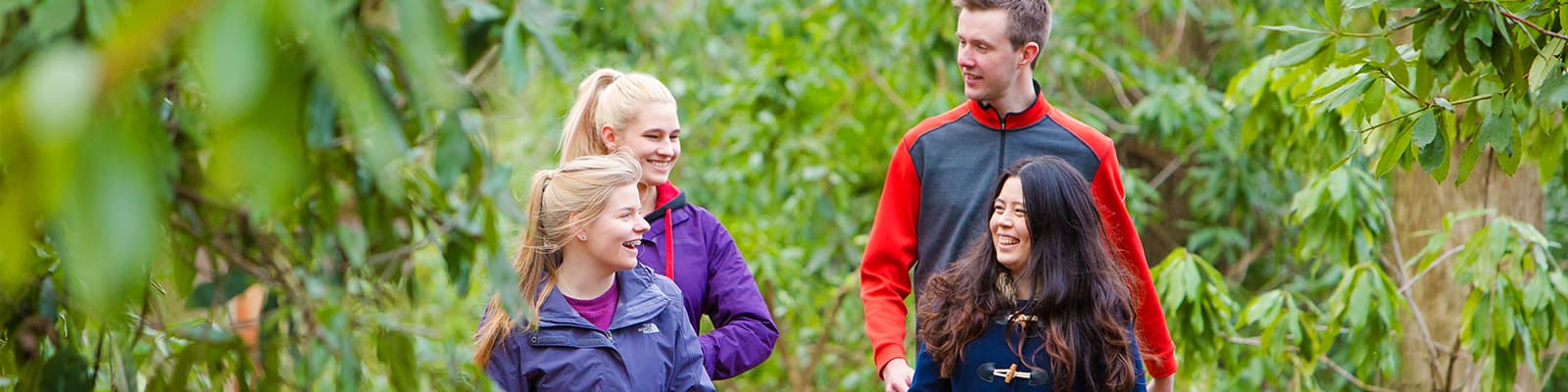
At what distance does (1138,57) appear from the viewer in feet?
19.2

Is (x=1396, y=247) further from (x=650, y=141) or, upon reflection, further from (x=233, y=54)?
(x=233, y=54)

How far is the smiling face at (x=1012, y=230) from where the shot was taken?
252 centimetres

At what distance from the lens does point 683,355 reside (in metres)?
2.52

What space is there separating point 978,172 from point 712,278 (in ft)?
1.77

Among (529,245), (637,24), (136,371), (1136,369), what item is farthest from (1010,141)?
(637,24)

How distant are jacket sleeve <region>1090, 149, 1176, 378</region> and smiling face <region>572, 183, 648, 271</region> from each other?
0.85 m

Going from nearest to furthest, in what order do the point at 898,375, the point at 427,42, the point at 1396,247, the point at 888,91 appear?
→ 1. the point at 427,42
2. the point at 898,375
3. the point at 1396,247
4. the point at 888,91

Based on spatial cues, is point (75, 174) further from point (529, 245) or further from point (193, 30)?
point (529, 245)

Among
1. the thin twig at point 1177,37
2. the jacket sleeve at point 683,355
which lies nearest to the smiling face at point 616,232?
the jacket sleeve at point 683,355

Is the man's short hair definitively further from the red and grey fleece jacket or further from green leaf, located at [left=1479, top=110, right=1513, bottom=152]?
green leaf, located at [left=1479, top=110, right=1513, bottom=152]

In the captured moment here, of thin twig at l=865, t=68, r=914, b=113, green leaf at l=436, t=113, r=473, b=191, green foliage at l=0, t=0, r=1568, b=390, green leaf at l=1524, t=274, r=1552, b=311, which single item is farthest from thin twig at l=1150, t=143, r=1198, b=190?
green leaf at l=436, t=113, r=473, b=191

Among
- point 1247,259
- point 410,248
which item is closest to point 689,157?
point 1247,259

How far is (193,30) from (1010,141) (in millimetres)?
2048

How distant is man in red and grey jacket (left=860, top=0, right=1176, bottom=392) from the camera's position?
2.68 m
